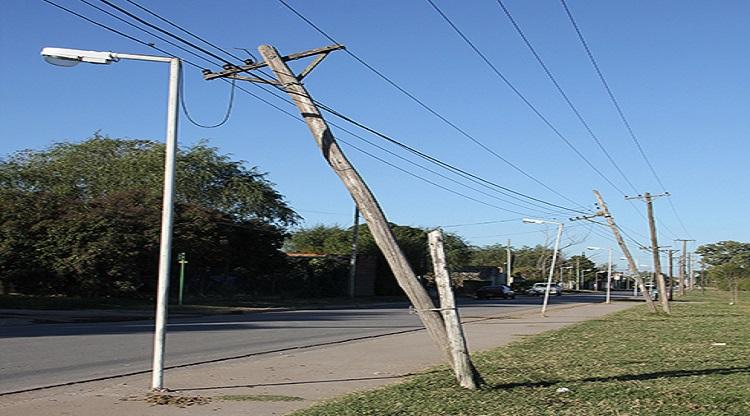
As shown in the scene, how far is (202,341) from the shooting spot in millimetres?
19234

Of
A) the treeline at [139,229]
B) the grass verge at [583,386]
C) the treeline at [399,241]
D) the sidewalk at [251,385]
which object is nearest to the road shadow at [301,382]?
the sidewalk at [251,385]

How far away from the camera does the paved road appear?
43.1 ft

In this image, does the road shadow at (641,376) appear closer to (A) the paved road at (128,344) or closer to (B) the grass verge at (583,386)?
(B) the grass verge at (583,386)

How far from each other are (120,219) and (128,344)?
22.1m

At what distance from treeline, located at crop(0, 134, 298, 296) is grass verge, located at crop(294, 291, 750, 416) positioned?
978 inches

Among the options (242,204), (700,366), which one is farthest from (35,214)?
(700,366)

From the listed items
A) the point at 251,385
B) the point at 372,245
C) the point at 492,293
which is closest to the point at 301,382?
the point at 251,385

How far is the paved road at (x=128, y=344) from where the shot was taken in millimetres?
13141

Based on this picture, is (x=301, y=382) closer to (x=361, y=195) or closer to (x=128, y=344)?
(x=361, y=195)

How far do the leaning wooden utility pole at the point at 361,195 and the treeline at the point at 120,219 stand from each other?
2787 centimetres

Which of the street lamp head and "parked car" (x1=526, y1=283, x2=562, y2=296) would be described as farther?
"parked car" (x1=526, y1=283, x2=562, y2=296)

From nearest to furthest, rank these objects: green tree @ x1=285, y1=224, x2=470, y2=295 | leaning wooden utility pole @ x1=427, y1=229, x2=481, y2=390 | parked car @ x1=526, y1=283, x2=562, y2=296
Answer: leaning wooden utility pole @ x1=427, y1=229, x2=481, y2=390, green tree @ x1=285, y1=224, x2=470, y2=295, parked car @ x1=526, y1=283, x2=562, y2=296

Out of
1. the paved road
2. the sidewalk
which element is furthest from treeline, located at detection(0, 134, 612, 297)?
the sidewalk

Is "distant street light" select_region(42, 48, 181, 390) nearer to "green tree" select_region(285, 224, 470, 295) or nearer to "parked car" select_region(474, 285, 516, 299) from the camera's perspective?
"green tree" select_region(285, 224, 470, 295)
